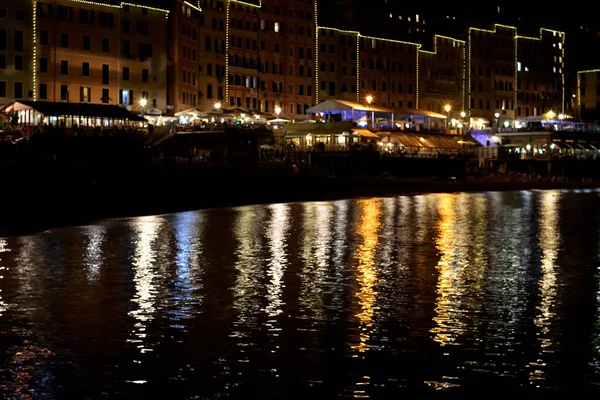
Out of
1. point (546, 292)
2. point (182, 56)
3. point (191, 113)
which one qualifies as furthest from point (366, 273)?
point (182, 56)

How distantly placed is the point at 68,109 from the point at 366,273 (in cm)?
5029

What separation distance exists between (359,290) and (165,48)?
72436mm

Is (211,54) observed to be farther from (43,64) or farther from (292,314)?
(292,314)

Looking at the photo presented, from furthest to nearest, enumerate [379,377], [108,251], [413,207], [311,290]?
[413,207] → [108,251] → [311,290] → [379,377]

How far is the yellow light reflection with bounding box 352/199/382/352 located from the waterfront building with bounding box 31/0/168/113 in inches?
1679

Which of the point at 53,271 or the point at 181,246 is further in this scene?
the point at 181,246

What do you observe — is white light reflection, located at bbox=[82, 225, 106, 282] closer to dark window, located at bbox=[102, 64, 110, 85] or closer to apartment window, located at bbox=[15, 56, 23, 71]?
apartment window, located at bbox=[15, 56, 23, 71]

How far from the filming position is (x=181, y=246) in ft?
109

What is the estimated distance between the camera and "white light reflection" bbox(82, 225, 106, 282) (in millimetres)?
26766

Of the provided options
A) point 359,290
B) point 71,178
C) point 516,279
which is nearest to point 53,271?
point 359,290

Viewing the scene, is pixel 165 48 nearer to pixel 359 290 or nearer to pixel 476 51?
pixel 476 51

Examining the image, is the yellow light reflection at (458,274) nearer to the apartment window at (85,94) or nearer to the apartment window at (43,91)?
the apartment window at (85,94)

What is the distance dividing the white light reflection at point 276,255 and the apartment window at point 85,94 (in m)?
37.2

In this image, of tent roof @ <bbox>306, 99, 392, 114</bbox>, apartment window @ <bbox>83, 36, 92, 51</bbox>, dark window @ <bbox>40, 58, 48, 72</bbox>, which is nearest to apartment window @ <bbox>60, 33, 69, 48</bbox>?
apartment window @ <bbox>83, 36, 92, 51</bbox>
